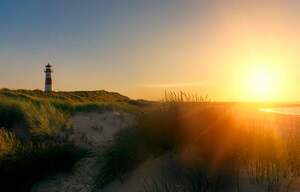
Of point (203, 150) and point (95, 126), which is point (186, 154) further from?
point (95, 126)

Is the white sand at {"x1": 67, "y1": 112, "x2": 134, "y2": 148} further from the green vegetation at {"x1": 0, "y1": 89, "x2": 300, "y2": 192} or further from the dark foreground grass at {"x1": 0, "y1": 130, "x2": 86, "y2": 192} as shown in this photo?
the green vegetation at {"x1": 0, "y1": 89, "x2": 300, "y2": 192}

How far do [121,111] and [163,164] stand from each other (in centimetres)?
1731

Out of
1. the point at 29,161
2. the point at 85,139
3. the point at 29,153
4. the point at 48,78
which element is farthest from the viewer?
the point at 48,78

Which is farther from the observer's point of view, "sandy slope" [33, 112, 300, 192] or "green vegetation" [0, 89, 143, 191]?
"green vegetation" [0, 89, 143, 191]

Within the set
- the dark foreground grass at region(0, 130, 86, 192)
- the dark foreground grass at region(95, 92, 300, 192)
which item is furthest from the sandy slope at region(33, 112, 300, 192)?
the dark foreground grass at region(0, 130, 86, 192)

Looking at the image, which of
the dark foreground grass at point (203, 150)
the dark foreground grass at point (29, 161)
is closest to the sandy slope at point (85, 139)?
the dark foreground grass at point (29, 161)

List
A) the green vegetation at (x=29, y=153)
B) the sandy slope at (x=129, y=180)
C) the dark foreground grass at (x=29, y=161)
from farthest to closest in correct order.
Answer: the green vegetation at (x=29, y=153), the dark foreground grass at (x=29, y=161), the sandy slope at (x=129, y=180)

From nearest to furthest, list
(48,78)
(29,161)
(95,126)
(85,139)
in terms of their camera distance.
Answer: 1. (29,161)
2. (85,139)
3. (95,126)
4. (48,78)

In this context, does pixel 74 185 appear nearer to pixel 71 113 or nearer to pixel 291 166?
pixel 291 166

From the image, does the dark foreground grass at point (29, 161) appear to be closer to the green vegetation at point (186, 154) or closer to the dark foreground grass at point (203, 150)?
the green vegetation at point (186, 154)

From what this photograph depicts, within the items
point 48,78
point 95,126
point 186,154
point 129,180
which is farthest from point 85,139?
point 48,78

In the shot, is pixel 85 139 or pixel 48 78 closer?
pixel 85 139

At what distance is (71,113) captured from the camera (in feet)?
83.2

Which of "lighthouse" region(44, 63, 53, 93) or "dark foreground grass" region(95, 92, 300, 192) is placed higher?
"lighthouse" region(44, 63, 53, 93)
